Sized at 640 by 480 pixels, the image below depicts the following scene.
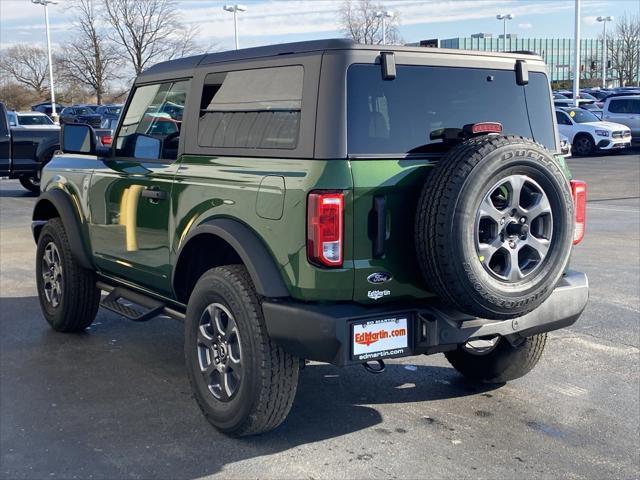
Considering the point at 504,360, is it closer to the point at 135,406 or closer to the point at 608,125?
the point at 135,406

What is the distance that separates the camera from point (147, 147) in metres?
5.32

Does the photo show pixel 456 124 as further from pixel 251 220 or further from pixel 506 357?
pixel 506 357

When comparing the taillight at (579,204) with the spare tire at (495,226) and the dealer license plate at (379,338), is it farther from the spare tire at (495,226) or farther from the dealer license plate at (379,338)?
the dealer license plate at (379,338)

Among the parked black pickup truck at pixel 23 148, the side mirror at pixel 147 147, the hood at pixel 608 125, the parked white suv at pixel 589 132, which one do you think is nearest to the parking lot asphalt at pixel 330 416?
the side mirror at pixel 147 147

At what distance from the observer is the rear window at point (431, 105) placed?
3.98 meters

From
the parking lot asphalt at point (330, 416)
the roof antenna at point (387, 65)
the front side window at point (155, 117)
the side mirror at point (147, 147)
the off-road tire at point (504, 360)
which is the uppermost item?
the roof antenna at point (387, 65)

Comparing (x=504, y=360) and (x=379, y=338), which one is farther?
(x=504, y=360)

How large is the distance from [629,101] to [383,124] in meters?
25.2

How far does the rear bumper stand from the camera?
12.4ft

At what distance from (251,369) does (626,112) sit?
2530 cm

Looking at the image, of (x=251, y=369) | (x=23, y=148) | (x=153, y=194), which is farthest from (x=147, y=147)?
(x=23, y=148)

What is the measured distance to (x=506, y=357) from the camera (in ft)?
16.6

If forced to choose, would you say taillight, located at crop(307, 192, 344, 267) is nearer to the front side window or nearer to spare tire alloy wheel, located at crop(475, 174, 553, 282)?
spare tire alloy wheel, located at crop(475, 174, 553, 282)

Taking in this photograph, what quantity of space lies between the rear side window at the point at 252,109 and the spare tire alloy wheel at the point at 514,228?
996mm
